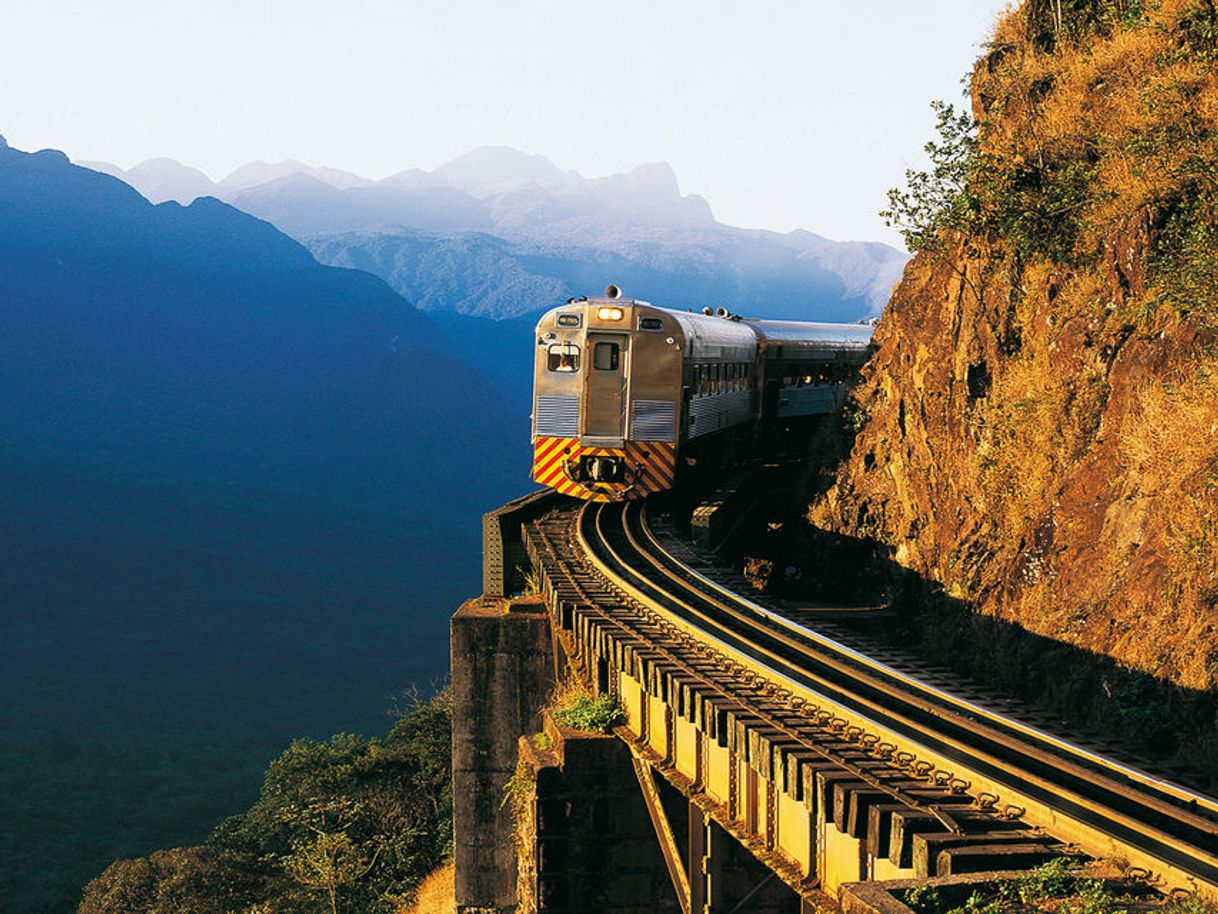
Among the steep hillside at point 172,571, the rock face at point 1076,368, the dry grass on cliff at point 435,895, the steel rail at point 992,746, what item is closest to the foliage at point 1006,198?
the rock face at point 1076,368

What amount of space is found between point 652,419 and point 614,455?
42.7 inches

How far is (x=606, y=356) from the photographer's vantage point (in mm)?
24812

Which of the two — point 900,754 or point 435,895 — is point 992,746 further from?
point 435,895

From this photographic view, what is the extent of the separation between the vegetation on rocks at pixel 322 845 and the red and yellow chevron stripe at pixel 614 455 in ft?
51.1

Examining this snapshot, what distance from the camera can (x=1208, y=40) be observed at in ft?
63.1

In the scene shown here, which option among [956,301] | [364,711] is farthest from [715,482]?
[364,711]

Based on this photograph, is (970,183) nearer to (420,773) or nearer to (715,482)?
(715,482)

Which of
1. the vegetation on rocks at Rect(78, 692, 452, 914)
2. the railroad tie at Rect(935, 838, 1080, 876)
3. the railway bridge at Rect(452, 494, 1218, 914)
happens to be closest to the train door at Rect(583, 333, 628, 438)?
the railway bridge at Rect(452, 494, 1218, 914)

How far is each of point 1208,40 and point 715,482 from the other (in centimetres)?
1550

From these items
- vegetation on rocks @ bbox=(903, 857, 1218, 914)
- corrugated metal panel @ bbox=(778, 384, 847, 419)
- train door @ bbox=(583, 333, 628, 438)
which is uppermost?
train door @ bbox=(583, 333, 628, 438)

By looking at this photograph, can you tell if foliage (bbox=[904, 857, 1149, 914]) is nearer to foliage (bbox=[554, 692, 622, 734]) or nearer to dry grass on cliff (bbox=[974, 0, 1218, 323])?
foliage (bbox=[554, 692, 622, 734])

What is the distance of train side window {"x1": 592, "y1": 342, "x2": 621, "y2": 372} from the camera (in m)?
24.8

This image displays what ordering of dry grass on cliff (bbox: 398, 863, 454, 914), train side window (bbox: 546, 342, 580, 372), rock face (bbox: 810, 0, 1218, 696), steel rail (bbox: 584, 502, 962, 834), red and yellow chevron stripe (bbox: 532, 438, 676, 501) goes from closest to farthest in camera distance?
steel rail (bbox: 584, 502, 962, 834), rock face (bbox: 810, 0, 1218, 696), red and yellow chevron stripe (bbox: 532, 438, 676, 501), train side window (bbox: 546, 342, 580, 372), dry grass on cliff (bbox: 398, 863, 454, 914)

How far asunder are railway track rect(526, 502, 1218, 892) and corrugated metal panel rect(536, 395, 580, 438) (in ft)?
28.0
